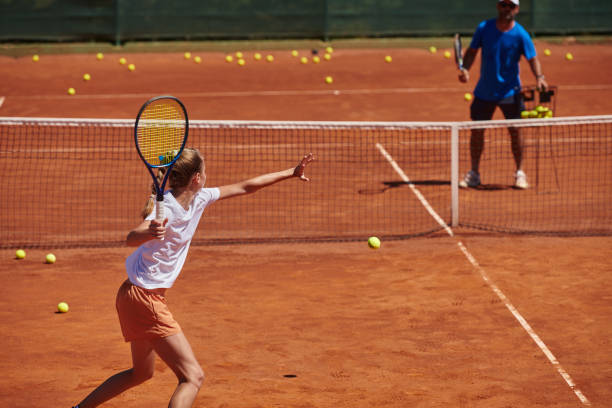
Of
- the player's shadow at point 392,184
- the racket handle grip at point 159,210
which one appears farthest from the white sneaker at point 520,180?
the racket handle grip at point 159,210

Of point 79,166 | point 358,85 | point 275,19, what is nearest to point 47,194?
point 79,166

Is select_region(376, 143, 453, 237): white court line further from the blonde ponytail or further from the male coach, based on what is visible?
the blonde ponytail

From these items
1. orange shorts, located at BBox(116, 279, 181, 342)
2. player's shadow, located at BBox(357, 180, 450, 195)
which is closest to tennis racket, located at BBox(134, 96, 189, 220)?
orange shorts, located at BBox(116, 279, 181, 342)

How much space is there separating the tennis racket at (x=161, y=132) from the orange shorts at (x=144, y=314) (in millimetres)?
599

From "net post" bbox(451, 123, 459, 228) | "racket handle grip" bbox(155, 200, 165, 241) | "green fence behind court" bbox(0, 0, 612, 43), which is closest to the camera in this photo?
"racket handle grip" bbox(155, 200, 165, 241)

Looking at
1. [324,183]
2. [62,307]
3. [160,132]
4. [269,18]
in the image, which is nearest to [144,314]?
[160,132]

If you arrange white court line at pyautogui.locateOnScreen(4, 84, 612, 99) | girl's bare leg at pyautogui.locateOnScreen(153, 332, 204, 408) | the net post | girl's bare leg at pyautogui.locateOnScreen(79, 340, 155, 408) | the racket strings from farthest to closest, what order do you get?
white court line at pyautogui.locateOnScreen(4, 84, 612, 99) < the net post < the racket strings < girl's bare leg at pyautogui.locateOnScreen(79, 340, 155, 408) < girl's bare leg at pyautogui.locateOnScreen(153, 332, 204, 408)

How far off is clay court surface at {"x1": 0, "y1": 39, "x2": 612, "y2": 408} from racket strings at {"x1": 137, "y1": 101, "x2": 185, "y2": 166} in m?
1.59

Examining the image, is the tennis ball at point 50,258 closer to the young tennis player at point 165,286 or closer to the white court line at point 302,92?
the young tennis player at point 165,286

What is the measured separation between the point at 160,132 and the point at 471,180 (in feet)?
22.6

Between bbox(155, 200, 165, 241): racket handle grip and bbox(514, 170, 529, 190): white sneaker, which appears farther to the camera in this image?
bbox(514, 170, 529, 190): white sneaker

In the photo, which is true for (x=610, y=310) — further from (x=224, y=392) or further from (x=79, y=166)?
(x=79, y=166)

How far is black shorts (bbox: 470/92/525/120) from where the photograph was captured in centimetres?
1078

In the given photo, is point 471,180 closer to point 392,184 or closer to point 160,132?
point 392,184
